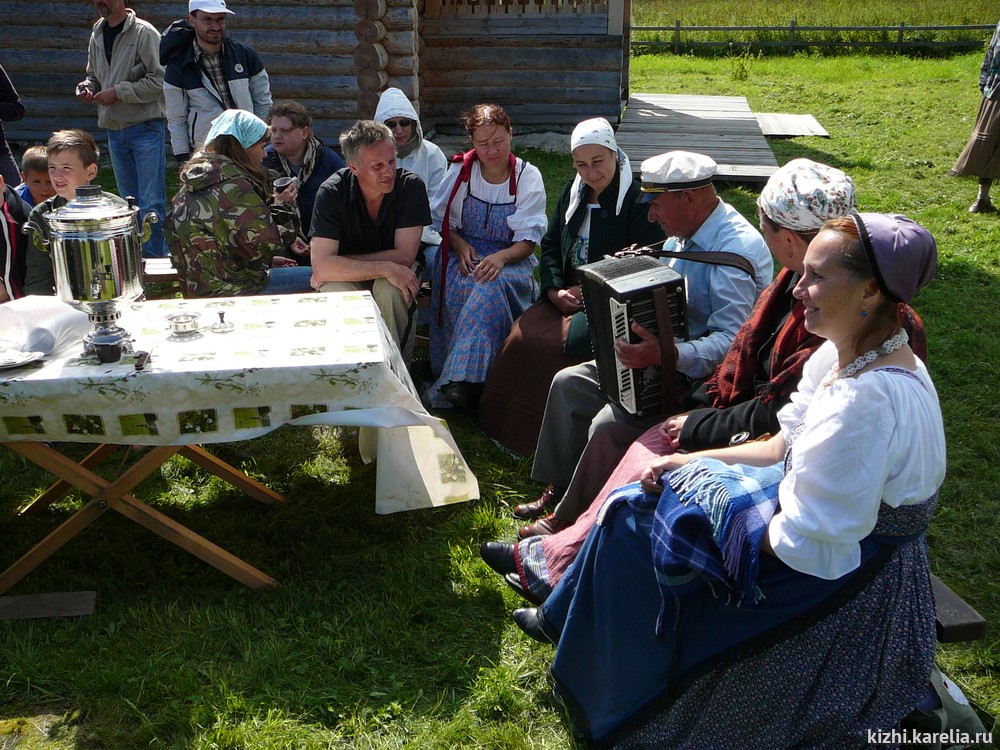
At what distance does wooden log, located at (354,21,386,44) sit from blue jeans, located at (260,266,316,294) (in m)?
4.93

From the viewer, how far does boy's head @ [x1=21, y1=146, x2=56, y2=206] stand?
15.3ft

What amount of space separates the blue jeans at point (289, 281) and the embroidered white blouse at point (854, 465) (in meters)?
3.07

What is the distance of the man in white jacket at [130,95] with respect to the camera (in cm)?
638

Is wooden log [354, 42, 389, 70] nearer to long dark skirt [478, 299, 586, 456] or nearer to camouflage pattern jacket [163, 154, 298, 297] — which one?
camouflage pattern jacket [163, 154, 298, 297]

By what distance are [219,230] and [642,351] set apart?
6.94ft

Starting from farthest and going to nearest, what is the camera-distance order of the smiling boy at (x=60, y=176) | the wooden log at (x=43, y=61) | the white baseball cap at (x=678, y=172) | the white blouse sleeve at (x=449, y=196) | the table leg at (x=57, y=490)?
the wooden log at (x=43, y=61) → the white blouse sleeve at (x=449, y=196) → the smiling boy at (x=60, y=176) → the table leg at (x=57, y=490) → the white baseball cap at (x=678, y=172)

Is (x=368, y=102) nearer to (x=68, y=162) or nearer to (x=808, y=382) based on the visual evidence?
(x=68, y=162)

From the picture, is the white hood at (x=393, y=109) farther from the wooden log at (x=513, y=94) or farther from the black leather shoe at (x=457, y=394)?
the wooden log at (x=513, y=94)

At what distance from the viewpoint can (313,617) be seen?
10.4 feet

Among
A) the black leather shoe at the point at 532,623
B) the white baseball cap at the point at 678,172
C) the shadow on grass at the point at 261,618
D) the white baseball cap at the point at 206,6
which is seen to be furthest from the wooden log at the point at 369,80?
the black leather shoe at the point at 532,623

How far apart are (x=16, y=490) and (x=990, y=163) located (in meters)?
7.48

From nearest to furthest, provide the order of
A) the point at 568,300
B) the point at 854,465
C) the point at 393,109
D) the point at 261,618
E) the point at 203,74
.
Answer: the point at 854,465, the point at 261,618, the point at 568,300, the point at 393,109, the point at 203,74

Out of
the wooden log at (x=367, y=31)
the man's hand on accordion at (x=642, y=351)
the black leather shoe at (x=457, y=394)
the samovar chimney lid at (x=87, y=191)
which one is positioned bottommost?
the black leather shoe at (x=457, y=394)

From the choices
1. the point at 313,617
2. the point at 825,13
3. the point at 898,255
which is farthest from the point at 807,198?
the point at 825,13
